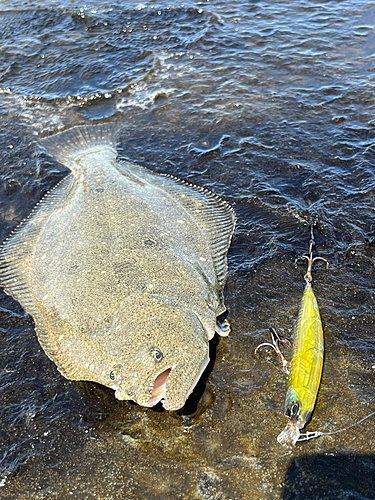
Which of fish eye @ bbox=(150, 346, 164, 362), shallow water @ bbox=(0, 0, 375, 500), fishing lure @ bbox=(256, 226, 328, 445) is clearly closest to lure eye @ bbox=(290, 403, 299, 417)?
fishing lure @ bbox=(256, 226, 328, 445)

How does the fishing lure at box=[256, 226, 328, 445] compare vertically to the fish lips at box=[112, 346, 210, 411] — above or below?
below

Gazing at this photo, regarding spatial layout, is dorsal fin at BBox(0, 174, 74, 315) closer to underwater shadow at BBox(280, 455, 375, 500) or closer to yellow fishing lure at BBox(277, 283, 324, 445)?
yellow fishing lure at BBox(277, 283, 324, 445)

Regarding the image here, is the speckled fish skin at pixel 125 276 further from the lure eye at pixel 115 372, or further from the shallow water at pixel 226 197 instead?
the shallow water at pixel 226 197

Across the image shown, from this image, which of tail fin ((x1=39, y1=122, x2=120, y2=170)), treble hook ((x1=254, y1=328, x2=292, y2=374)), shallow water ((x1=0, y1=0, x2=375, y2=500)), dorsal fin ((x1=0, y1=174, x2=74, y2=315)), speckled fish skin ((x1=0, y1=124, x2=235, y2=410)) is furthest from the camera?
tail fin ((x1=39, y1=122, x2=120, y2=170))

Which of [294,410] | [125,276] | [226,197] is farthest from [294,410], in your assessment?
[226,197]

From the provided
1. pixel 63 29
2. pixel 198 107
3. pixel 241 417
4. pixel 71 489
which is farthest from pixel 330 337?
pixel 63 29

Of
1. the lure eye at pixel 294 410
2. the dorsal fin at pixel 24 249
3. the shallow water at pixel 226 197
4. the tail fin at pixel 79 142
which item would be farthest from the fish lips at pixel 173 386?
the tail fin at pixel 79 142
